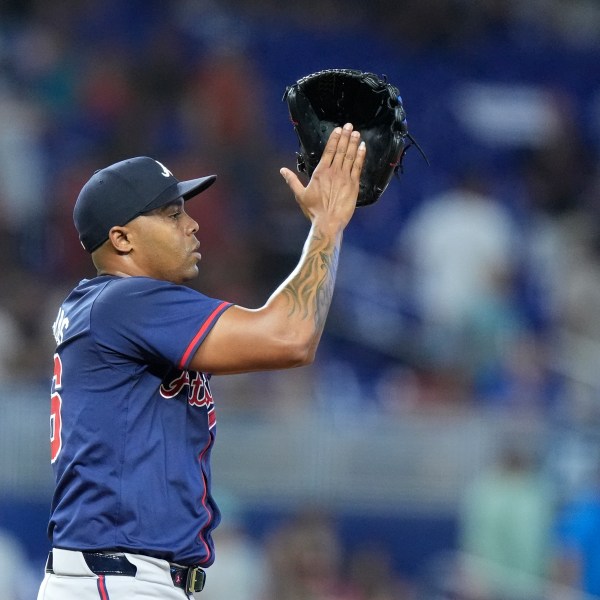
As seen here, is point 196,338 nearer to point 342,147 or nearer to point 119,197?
point 119,197

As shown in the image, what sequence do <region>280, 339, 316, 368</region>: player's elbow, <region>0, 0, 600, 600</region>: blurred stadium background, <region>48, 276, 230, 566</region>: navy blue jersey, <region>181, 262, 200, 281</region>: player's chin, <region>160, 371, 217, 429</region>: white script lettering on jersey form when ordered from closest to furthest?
<region>280, 339, 316, 368</region>: player's elbow, <region>48, 276, 230, 566</region>: navy blue jersey, <region>160, 371, 217, 429</region>: white script lettering on jersey, <region>181, 262, 200, 281</region>: player's chin, <region>0, 0, 600, 600</region>: blurred stadium background

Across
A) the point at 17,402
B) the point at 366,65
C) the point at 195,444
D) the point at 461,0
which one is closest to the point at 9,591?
the point at 17,402

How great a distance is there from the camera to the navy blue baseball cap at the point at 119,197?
11.6ft

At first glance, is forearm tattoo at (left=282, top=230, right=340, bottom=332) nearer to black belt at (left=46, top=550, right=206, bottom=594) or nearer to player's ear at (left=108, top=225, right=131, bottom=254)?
player's ear at (left=108, top=225, right=131, bottom=254)

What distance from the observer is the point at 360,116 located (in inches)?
147

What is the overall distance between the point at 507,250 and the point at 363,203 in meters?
6.70

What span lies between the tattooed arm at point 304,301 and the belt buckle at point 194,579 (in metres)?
0.56

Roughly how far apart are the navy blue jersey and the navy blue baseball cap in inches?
6.2

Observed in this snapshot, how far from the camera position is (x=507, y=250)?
10250 millimetres

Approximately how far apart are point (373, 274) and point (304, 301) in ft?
21.7

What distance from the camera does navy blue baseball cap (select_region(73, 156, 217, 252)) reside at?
3523 mm

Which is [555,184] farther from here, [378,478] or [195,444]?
[195,444]

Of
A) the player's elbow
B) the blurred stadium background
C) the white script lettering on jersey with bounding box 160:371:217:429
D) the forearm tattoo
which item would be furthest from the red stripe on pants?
the blurred stadium background

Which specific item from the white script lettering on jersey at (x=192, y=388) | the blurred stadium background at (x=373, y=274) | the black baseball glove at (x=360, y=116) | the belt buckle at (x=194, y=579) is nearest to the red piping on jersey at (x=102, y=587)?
the belt buckle at (x=194, y=579)
